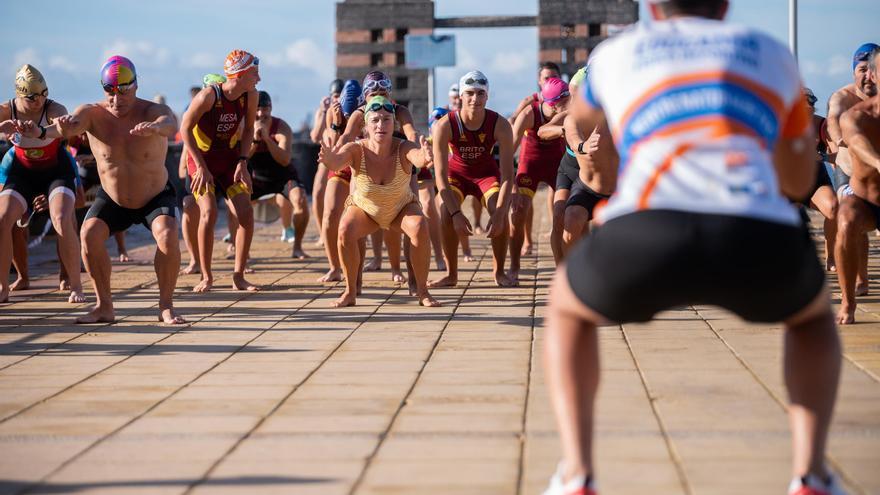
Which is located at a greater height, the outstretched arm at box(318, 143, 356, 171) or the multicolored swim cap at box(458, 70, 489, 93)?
the multicolored swim cap at box(458, 70, 489, 93)

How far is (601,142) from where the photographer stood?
32.4ft

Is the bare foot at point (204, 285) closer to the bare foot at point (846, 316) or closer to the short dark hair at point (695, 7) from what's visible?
the bare foot at point (846, 316)

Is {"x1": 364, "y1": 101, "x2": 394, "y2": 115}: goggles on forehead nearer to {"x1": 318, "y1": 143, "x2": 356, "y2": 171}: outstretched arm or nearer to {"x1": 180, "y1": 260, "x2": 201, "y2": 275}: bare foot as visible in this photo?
{"x1": 318, "y1": 143, "x2": 356, "y2": 171}: outstretched arm

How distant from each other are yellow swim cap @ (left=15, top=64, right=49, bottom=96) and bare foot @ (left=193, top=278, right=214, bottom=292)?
6.79 feet

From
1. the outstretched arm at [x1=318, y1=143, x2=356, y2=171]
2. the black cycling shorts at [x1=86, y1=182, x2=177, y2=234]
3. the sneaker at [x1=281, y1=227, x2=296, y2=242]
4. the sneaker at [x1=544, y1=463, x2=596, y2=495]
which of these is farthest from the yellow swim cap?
the sneaker at [x1=544, y1=463, x2=596, y2=495]

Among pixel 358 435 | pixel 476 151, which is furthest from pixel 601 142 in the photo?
pixel 358 435

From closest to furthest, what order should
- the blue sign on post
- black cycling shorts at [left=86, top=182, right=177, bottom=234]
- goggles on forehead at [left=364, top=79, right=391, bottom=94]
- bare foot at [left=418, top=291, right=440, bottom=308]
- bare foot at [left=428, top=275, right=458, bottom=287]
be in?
1. black cycling shorts at [left=86, top=182, right=177, bottom=234]
2. bare foot at [left=418, top=291, right=440, bottom=308]
3. bare foot at [left=428, top=275, right=458, bottom=287]
4. goggles on forehead at [left=364, top=79, right=391, bottom=94]
5. the blue sign on post

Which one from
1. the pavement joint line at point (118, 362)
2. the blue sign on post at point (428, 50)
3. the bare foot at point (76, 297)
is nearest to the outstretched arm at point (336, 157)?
the pavement joint line at point (118, 362)

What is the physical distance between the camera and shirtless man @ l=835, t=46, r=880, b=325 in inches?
309

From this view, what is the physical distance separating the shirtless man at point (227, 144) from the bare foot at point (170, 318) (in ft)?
6.48

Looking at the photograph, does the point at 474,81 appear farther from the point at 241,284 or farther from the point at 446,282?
the point at 241,284

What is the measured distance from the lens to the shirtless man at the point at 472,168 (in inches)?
432

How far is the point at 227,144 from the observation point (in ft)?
37.7

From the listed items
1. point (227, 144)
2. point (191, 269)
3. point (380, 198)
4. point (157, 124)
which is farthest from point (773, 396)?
point (191, 269)
